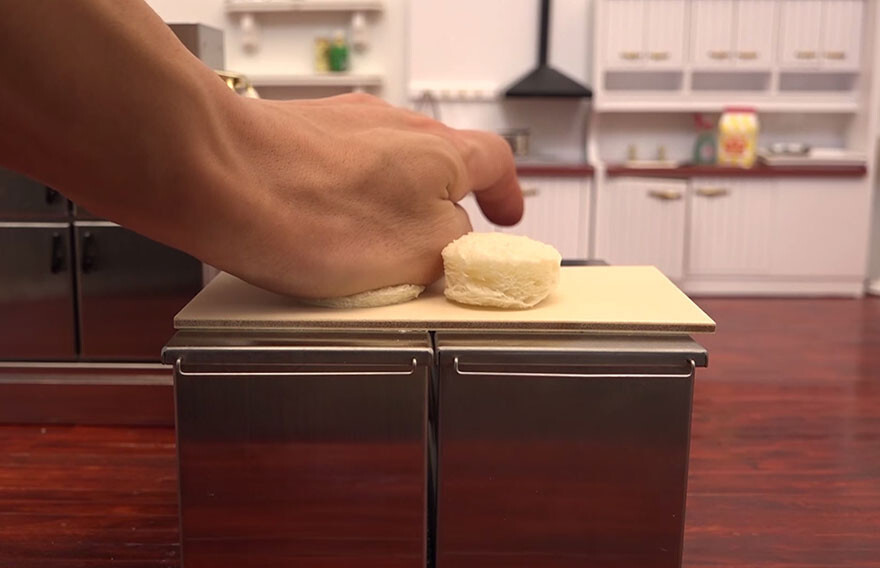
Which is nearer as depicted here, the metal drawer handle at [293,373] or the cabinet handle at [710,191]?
the metal drawer handle at [293,373]

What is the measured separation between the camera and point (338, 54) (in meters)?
4.61

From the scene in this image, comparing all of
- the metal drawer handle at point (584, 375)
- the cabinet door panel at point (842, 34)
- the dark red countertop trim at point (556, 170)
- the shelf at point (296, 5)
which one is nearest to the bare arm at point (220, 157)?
the metal drawer handle at point (584, 375)

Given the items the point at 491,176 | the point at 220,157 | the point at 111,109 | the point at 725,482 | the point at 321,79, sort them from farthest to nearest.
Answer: the point at 321,79
the point at 725,482
the point at 491,176
the point at 220,157
the point at 111,109

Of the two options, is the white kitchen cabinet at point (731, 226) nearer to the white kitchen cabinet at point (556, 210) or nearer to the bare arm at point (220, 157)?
the white kitchen cabinet at point (556, 210)

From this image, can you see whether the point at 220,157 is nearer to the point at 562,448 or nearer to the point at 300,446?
the point at 300,446

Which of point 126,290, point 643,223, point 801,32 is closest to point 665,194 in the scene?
point 643,223

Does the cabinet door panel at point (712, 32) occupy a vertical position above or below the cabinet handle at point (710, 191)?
above

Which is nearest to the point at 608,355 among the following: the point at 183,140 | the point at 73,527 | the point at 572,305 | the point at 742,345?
the point at 572,305

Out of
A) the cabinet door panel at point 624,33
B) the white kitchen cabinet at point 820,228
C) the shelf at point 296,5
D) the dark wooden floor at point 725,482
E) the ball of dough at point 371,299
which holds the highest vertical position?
the shelf at point 296,5

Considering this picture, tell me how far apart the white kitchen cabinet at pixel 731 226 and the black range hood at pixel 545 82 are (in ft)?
2.40

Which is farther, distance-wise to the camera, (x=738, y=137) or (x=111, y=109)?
(x=738, y=137)

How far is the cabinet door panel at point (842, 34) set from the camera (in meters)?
4.49

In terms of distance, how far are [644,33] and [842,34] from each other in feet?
3.23

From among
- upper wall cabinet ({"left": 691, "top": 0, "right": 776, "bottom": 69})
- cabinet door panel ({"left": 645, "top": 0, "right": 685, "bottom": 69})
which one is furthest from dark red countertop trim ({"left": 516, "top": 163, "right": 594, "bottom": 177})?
upper wall cabinet ({"left": 691, "top": 0, "right": 776, "bottom": 69})
